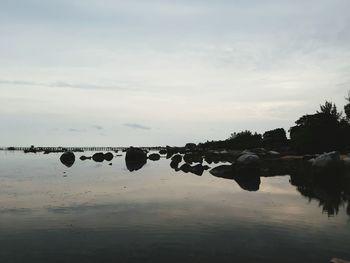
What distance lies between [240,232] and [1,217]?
11223mm

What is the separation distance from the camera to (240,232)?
16.6 metres

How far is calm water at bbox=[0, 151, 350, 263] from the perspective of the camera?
533 inches

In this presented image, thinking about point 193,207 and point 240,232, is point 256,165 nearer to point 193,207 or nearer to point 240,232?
point 193,207

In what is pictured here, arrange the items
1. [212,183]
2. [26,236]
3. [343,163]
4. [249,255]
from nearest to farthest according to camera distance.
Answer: [249,255], [26,236], [212,183], [343,163]

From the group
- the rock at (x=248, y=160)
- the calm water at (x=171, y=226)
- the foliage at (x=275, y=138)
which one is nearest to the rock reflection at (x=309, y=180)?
the rock at (x=248, y=160)

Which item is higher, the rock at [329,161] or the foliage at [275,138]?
the foliage at [275,138]

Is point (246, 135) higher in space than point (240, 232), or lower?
higher

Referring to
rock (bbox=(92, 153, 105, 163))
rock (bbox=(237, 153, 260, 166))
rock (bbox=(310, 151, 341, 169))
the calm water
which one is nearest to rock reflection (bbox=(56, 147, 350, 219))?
rock (bbox=(237, 153, 260, 166))

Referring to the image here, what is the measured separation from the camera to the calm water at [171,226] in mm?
13547

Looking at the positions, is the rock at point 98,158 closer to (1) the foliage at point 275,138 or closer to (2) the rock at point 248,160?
(1) the foliage at point 275,138

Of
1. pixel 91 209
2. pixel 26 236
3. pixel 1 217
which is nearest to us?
pixel 26 236

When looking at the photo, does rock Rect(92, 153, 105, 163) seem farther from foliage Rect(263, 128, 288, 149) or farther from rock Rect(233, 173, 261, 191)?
rock Rect(233, 173, 261, 191)

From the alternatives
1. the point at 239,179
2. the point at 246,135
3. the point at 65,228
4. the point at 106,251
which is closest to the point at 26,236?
the point at 65,228

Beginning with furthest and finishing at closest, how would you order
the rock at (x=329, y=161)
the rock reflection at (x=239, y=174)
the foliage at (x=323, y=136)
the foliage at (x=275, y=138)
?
the foliage at (x=275, y=138)
the foliage at (x=323, y=136)
the rock at (x=329, y=161)
the rock reflection at (x=239, y=174)
